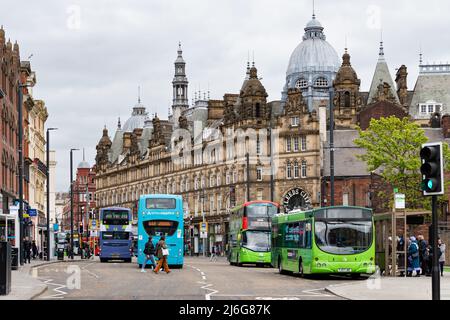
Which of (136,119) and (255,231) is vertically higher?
(136,119)

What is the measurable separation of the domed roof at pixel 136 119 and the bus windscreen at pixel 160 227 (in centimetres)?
13125

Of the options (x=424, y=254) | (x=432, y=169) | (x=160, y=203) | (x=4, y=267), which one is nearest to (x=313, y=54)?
(x=160, y=203)

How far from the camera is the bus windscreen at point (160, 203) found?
48.8m

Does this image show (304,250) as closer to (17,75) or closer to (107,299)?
(107,299)

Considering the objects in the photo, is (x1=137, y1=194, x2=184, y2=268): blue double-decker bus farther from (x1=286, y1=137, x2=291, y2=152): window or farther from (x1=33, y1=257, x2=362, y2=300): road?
(x1=286, y1=137, x2=291, y2=152): window

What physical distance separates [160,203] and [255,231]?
8.80 m

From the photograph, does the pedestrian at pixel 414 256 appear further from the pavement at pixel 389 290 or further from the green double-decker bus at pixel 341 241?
the pavement at pixel 389 290

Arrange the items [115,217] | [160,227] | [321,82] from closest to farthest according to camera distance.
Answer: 1. [160,227]
2. [115,217]
3. [321,82]

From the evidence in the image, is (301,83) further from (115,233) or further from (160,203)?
(160,203)

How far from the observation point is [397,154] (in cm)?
6875

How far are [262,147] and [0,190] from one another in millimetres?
58820

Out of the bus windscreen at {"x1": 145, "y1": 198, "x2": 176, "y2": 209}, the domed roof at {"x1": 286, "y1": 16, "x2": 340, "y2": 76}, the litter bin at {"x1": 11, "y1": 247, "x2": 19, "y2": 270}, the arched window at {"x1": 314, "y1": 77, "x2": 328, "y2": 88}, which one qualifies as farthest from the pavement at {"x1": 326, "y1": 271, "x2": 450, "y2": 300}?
the domed roof at {"x1": 286, "y1": 16, "x2": 340, "y2": 76}

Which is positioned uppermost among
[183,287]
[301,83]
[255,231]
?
[301,83]
